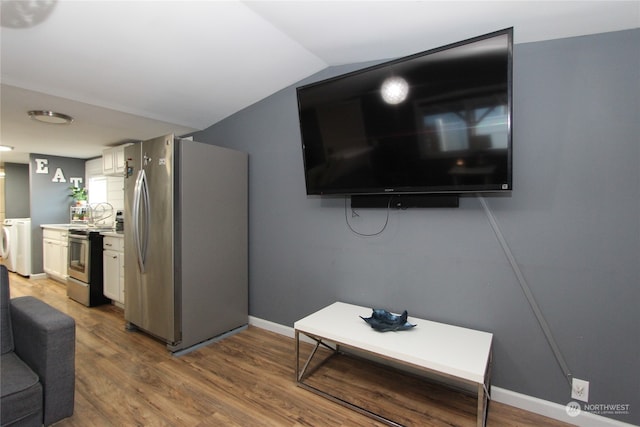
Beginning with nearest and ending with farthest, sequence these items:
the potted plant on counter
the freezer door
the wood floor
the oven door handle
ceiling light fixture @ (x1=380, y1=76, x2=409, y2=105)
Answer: the wood floor < ceiling light fixture @ (x1=380, y1=76, x2=409, y2=105) < the freezer door < the oven door handle < the potted plant on counter

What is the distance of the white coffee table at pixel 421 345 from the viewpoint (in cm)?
155

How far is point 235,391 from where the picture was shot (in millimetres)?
2066

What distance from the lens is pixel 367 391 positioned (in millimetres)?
2061

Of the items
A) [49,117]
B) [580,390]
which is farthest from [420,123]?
[49,117]

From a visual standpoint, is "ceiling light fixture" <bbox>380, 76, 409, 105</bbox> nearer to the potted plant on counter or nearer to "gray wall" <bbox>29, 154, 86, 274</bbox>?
the potted plant on counter

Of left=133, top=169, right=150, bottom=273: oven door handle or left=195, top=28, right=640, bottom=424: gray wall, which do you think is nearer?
left=195, top=28, right=640, bottom=424: gray wall

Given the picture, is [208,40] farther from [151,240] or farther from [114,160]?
[114,160]

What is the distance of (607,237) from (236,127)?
3200 millimetres

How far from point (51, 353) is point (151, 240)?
128 centimetres

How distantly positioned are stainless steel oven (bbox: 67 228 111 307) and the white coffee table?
10.1ft

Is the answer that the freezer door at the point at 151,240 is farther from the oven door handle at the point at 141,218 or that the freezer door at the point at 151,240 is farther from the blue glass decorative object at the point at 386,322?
the blue glass decorative object at the point at 386,322

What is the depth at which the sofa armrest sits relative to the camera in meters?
1.55

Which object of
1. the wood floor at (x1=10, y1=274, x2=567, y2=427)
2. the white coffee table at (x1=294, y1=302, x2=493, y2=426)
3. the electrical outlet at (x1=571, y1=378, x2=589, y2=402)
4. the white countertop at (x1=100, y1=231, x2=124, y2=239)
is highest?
the white countertop at (x1=100, y1=231, x2=124, y2=239)

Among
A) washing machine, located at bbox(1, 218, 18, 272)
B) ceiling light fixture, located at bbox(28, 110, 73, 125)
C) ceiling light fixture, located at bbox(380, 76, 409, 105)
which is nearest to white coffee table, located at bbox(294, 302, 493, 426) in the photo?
ceiling light fixture, located at bbox(380, 76, 409, 105)
